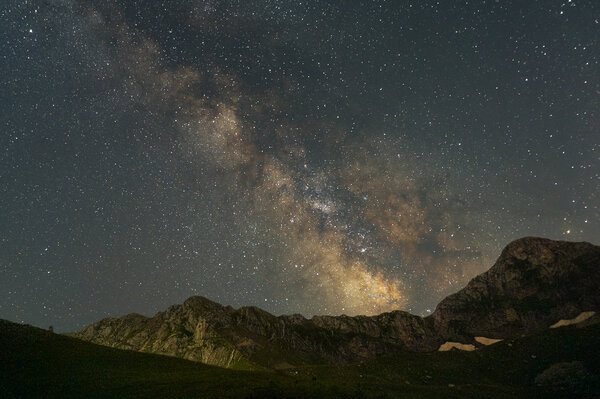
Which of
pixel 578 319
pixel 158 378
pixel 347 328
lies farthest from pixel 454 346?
pixel 158 378

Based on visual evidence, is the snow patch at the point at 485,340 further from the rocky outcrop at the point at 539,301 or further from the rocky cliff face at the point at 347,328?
the rocky outcrop at the point at 539,301

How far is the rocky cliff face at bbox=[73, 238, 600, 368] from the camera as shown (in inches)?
6176

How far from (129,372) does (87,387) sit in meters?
9.60

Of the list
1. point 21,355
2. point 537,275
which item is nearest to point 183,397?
point 21,355

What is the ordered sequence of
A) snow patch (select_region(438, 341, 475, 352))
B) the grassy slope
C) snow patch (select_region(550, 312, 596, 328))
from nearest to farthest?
the grassy slope < snow patch (select_region(550, 312, 596, 328)) < snow patch (select_region(438, 341, 475, 352))

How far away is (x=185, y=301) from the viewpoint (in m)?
199

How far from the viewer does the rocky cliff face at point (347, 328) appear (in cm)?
15688

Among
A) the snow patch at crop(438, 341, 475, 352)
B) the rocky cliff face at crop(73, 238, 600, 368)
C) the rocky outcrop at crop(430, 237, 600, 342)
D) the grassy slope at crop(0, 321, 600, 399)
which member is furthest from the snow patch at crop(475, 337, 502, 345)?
the grassy slope at crop(0, 321, 600, 399)

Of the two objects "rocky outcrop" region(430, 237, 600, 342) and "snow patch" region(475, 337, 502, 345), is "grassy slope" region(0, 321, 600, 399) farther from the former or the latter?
"rocky outcrop" region(430, 237, 600, 342)

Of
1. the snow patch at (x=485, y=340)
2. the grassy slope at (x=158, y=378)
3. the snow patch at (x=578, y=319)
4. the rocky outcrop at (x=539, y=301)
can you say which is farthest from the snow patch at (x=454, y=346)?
the grassy slope at (x=158, y=378)

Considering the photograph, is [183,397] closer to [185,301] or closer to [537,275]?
[185,301]

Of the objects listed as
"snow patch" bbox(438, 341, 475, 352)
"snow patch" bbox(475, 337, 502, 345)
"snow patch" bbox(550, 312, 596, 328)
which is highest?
"snow patch" bbox(550, 312, 596, 328)

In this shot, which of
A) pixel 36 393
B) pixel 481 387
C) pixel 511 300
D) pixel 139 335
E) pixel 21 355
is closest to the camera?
pixel 36 393

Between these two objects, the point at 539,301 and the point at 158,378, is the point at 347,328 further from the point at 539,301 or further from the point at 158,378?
the point at 158,378
